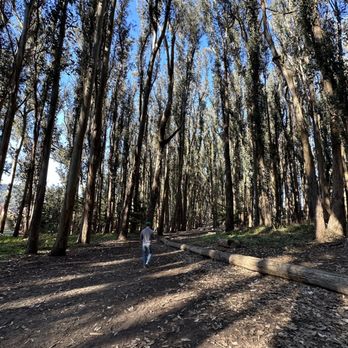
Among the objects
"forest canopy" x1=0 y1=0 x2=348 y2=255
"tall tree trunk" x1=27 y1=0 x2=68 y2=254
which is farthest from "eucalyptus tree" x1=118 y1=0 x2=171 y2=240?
"tall tree trunk" x1=27 y1=0 x2=68 y2=254

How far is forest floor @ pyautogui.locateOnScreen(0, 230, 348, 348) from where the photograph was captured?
379 cm

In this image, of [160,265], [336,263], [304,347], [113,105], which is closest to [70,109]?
[113,105]

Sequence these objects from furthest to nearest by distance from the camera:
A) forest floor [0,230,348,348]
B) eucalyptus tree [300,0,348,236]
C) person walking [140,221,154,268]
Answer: eucalyptus tree [300,0,348,236], person walking [140,221,154,268], forest floor [0,230,348,348]

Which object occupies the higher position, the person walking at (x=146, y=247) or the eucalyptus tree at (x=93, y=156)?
the eucalyptus tree at (x=93, y=156)

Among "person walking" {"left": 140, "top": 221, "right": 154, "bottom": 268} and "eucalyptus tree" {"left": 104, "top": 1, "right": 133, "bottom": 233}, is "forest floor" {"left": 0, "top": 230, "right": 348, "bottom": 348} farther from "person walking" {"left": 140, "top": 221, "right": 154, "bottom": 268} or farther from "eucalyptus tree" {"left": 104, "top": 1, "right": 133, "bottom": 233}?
"eucalyptus tree" {"left": 104, "top": 1, "right": 133, "bottom": 233}

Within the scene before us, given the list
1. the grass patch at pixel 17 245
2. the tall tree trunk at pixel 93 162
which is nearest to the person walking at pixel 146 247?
the grass patch at pixel 17 245

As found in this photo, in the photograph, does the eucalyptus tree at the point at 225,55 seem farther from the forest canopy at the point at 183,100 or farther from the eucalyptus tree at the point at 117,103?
the eucalyptus tree at the point at 117,103

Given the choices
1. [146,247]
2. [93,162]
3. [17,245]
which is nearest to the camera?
[146,247]

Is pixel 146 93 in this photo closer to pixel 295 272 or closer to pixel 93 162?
pixel 93 162

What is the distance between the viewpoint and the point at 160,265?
29.9ft

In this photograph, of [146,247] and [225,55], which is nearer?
[146,247]

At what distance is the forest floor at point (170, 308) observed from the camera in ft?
12.5

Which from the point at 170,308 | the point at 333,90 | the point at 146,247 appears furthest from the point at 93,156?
the point at 333,90

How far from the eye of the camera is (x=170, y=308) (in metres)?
4.95
